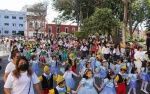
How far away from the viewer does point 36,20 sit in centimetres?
6900

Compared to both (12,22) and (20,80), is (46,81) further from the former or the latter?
(12,22)

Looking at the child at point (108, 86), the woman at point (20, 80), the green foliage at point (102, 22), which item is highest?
the green foliage at point (102, 22)

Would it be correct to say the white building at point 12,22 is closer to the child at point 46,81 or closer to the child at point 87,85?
the child at point 46,81

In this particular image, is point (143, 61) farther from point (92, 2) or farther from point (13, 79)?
point (92, 2)

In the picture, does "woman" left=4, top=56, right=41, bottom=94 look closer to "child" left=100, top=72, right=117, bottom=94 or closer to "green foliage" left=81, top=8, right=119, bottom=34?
"child" left=100, top=72, right=117, bottom=94

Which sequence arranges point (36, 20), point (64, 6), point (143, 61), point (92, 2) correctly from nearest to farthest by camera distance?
1. point (143, 61)
2. point (92, 2)
3. point (64, 6)
4. point (36, 20)

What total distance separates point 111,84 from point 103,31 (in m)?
21.9

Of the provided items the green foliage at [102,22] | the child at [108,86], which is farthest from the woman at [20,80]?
the green foliage at [102,22]

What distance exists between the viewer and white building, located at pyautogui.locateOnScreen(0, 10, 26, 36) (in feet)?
259

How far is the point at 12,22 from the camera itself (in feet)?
265

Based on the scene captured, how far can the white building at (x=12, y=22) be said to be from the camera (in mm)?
78875

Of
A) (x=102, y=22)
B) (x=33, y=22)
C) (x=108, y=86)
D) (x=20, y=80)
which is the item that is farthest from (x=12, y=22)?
(x=20, y=80)

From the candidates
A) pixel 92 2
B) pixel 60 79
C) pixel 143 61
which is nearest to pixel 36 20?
pixel 92 2

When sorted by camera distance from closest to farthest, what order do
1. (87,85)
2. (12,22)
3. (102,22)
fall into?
(87,85) < (102,22) < (12,22)
